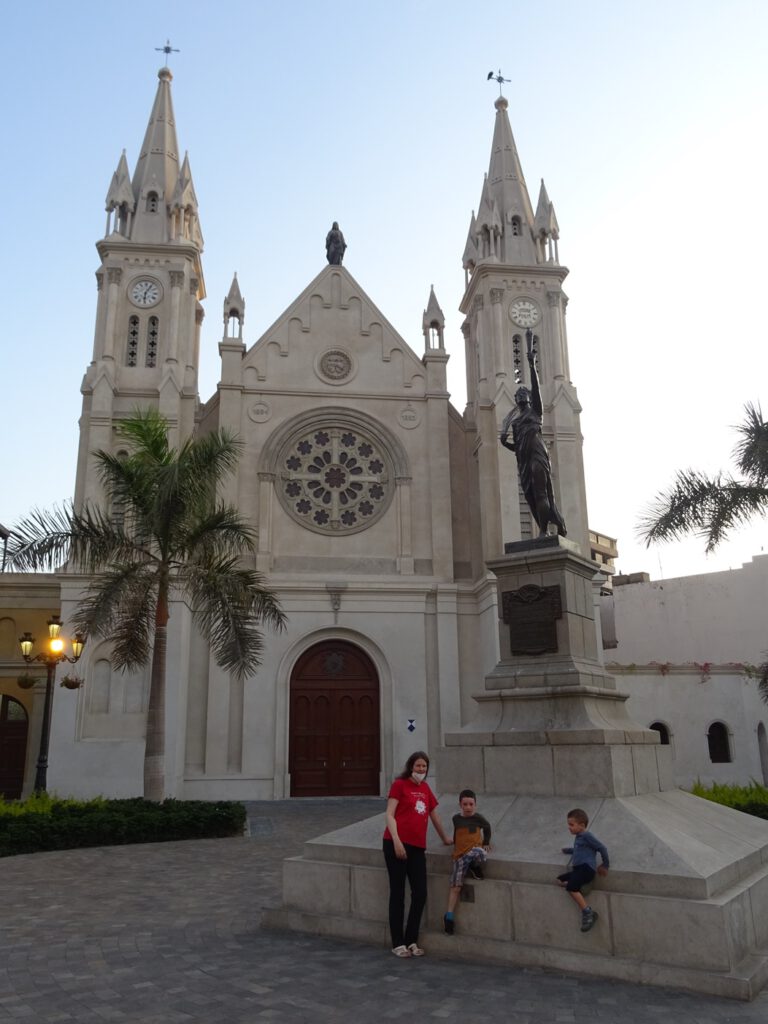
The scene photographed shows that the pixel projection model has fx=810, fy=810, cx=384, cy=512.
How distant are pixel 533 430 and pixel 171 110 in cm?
2576

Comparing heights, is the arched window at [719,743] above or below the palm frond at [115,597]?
below

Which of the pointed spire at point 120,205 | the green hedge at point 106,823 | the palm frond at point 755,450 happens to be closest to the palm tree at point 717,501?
the palm frond at point 755,450

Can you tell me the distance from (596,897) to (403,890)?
160 cm

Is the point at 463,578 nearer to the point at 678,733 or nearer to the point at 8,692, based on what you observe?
the point at 678,733

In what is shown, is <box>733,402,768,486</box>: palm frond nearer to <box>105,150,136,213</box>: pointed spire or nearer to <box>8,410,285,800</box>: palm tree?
<box>8,410,285,800</box>: palm tree

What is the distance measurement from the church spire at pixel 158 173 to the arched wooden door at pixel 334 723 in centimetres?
1482

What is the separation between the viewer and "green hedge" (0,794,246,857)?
13375 mm

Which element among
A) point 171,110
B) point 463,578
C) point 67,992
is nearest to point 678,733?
point 463,578

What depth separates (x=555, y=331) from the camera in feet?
88.4

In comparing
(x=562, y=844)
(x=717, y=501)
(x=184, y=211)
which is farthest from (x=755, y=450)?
(x=184, y=211)

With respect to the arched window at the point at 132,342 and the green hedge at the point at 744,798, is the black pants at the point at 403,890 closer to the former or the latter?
the green hedge at the point at 744,798

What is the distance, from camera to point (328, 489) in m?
25.0

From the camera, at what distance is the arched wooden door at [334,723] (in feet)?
73.2

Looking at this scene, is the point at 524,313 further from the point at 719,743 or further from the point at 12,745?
the point at 12,745
